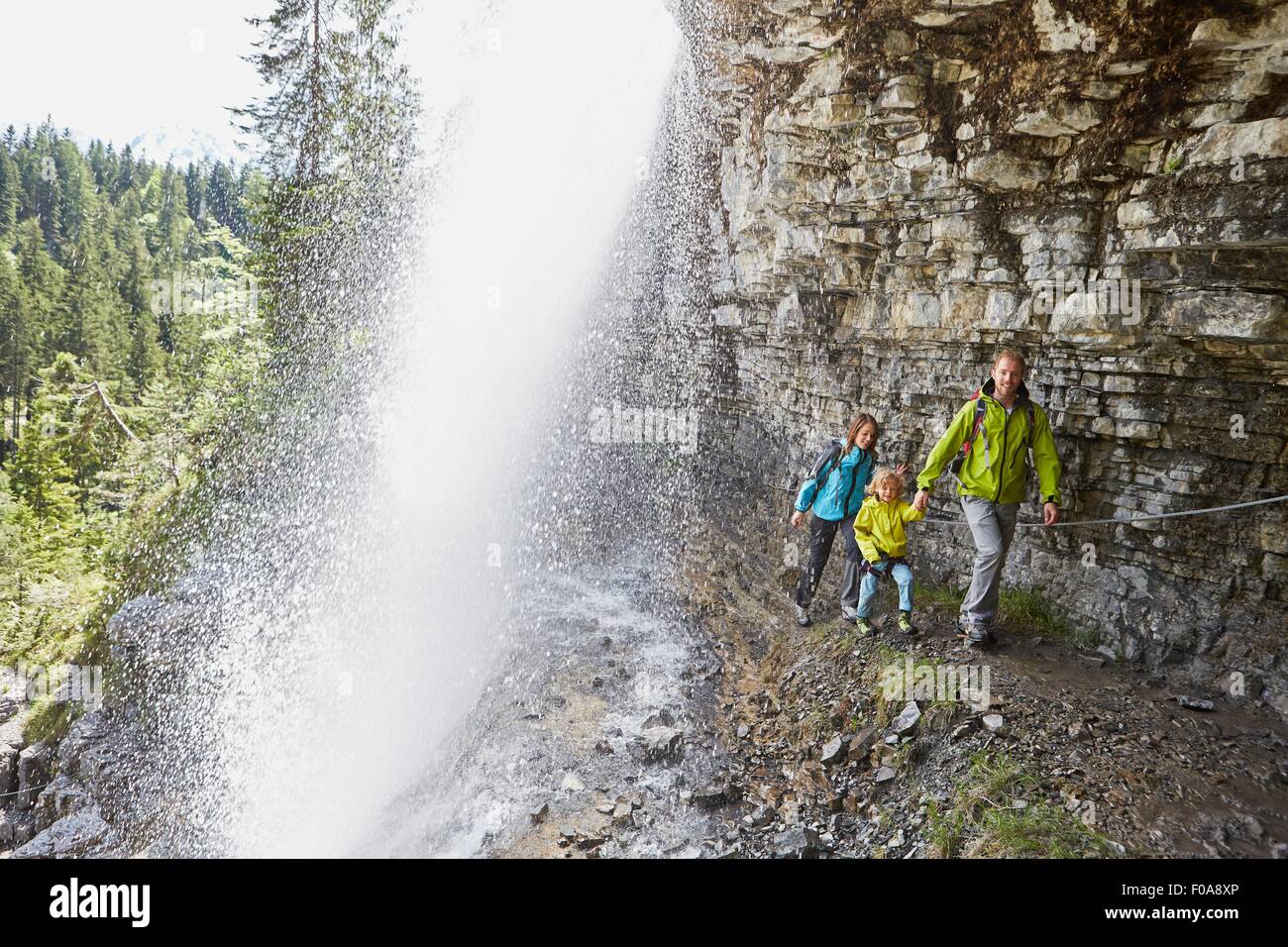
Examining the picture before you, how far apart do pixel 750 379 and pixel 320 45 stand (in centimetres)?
1397

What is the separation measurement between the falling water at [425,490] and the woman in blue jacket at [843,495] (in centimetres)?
515

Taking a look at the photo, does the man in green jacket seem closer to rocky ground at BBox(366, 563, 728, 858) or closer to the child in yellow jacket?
the child in yellow jacket

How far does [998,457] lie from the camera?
20.9 ft

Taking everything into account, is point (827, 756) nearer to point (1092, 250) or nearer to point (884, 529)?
point (884, 529)

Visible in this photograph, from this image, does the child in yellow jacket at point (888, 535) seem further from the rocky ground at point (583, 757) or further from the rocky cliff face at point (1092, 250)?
the rocky ground at point (583, 757)

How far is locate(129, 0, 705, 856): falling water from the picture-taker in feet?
32.1

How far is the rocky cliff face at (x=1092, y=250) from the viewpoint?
18.7 feet

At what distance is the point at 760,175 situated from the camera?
11.1 m

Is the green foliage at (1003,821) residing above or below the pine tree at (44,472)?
below

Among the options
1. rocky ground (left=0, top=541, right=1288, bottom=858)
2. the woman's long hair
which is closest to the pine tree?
rocky ground (left=0, top=541, right=1288, bottom=858)

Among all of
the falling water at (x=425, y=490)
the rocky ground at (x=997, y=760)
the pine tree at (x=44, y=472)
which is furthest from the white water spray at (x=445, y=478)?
the pine tree at (x=44, y=472)

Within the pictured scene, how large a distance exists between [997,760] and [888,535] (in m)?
2.48
